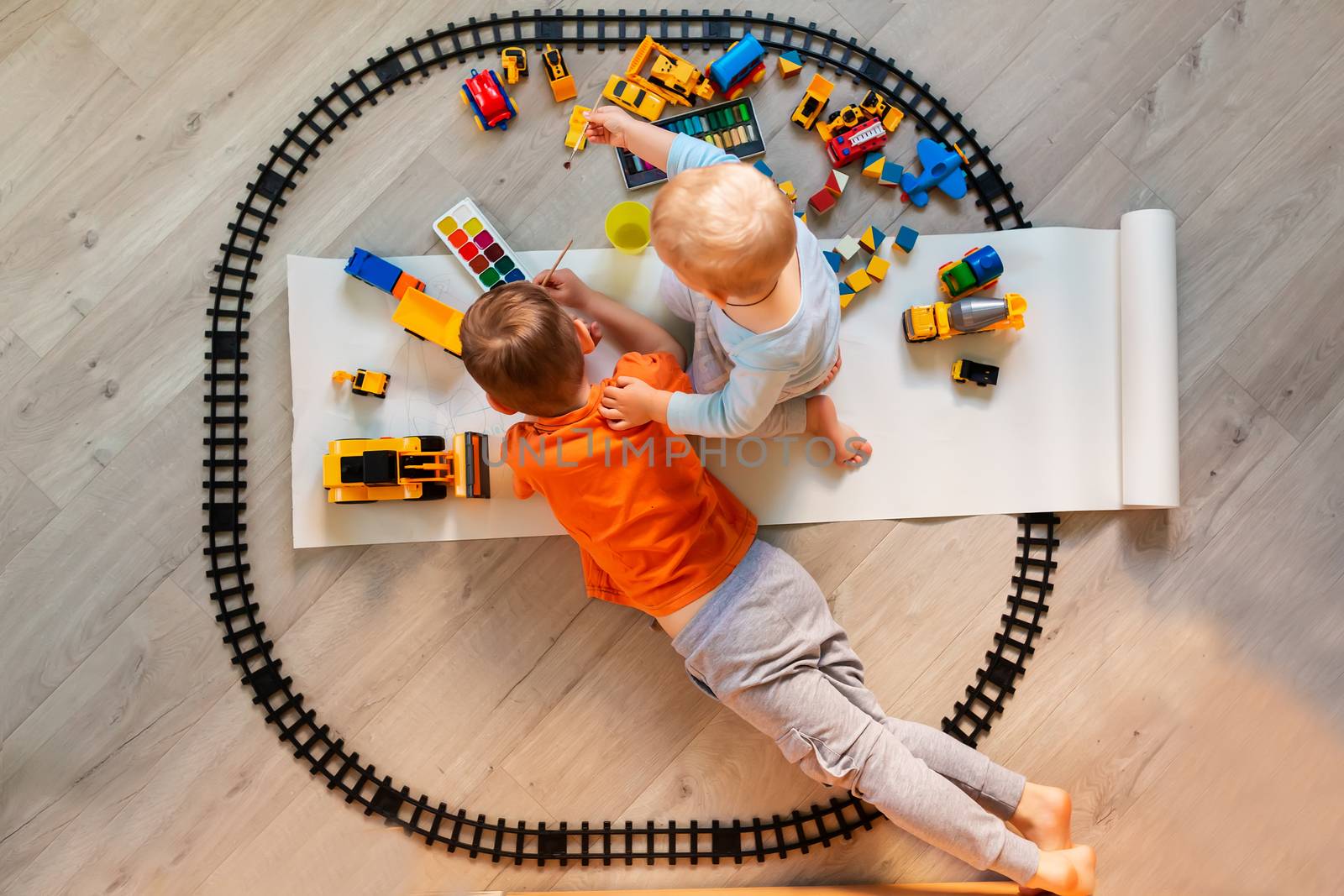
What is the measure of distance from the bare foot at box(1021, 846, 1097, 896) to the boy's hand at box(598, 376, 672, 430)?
72cm

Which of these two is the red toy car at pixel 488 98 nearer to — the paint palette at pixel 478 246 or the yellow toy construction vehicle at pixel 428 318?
the paint palette at pixel 478 246

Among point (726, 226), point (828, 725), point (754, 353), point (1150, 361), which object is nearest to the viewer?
point (726, 226)

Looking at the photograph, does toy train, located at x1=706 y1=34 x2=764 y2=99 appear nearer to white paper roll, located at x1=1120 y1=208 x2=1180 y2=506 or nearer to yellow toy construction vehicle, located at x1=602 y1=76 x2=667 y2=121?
yellow toy construction vehicle, located at x1=602 y1=76 x2=667 y2=121

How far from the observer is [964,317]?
1.05 m

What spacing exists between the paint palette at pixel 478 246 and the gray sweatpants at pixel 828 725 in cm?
51

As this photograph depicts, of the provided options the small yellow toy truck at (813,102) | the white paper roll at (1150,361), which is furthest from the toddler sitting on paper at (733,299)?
the white paper roll at (1150,361)

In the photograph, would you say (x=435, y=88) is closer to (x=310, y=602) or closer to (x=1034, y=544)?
(x=310, y=602)

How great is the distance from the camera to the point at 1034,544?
110 centimetres

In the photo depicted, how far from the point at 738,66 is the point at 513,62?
0.31 m

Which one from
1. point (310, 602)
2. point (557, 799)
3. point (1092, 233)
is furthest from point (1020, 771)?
point (310, 602)

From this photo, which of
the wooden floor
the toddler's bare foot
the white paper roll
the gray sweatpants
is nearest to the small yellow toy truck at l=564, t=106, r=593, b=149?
the wooden floor

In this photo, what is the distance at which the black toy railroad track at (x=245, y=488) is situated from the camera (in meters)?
1.08

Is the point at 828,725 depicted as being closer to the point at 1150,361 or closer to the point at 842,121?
the point at 1150,361

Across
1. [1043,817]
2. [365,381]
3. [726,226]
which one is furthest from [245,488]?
[1043,817]
